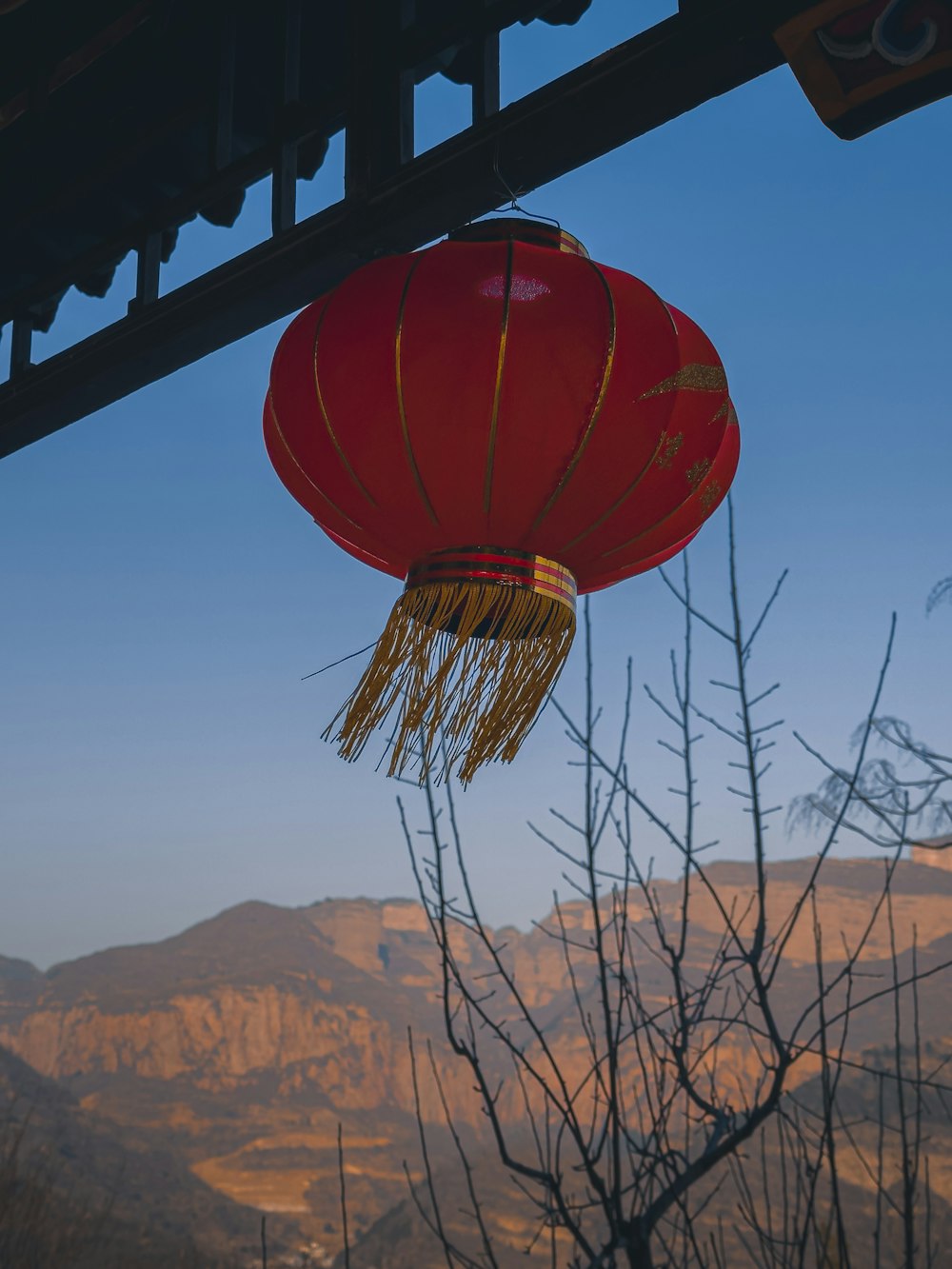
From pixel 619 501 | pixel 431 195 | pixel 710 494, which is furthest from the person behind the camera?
pixel 431 195

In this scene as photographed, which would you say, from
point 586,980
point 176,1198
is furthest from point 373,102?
point 586,980

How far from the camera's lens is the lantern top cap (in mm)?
1428

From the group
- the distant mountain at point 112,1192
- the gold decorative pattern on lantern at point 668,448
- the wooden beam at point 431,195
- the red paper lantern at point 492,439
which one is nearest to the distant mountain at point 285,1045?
the distant mountain at point 112,1192

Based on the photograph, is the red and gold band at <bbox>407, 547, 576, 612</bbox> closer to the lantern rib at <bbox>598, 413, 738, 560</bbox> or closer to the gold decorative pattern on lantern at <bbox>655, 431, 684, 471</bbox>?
the lantern rib at <bbox>598, 413, 738, 560</bbox>

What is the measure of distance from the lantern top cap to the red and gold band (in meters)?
0.40

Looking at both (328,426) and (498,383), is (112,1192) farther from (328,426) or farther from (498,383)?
(498,383)

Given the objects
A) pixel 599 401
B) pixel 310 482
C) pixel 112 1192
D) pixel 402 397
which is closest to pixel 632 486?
pixel 599 401

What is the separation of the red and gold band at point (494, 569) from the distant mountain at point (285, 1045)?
2385 cm

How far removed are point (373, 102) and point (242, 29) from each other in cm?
69

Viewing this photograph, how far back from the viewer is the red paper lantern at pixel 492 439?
1285 millimetres

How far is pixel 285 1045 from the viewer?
47531 mm

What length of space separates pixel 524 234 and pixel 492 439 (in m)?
0.33

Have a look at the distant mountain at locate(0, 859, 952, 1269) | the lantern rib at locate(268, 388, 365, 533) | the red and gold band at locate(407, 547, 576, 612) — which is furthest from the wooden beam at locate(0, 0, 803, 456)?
the distant mountain at locate(0, 859, 952, 1269)

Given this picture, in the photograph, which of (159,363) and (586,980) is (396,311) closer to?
(159,363)
